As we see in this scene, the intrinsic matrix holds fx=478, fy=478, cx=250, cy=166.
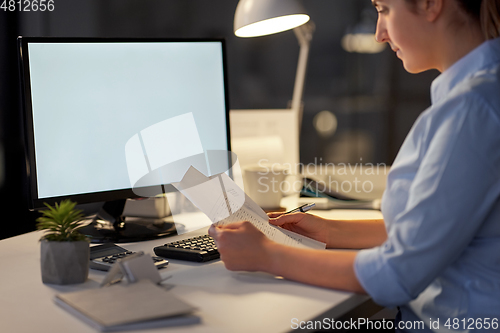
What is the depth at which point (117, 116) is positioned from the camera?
3.59ft

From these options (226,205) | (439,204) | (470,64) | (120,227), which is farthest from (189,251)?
(470,64)

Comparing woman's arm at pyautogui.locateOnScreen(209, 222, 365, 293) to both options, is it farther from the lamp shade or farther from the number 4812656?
the number 4812656

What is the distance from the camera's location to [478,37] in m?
0.77

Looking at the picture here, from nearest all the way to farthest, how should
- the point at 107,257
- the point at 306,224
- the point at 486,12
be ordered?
the point at 486,12
the point at 107,257
the point at 306,224

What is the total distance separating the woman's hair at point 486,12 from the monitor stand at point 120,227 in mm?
731

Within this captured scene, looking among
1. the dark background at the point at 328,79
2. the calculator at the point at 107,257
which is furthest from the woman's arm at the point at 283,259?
the dark background at the point at 328,79

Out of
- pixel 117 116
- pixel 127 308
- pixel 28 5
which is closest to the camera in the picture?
pixel 127 308

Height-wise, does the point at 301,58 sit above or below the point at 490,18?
above

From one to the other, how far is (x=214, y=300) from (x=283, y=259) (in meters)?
0.13

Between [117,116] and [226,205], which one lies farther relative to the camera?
[117,116]

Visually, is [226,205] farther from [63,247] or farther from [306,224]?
[63,247]

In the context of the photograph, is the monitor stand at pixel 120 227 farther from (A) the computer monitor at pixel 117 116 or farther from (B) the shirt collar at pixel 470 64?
(B) the shirt collar at pixel 470 64

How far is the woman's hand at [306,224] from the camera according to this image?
3.20 ft

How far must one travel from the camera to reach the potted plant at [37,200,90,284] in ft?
2.48
